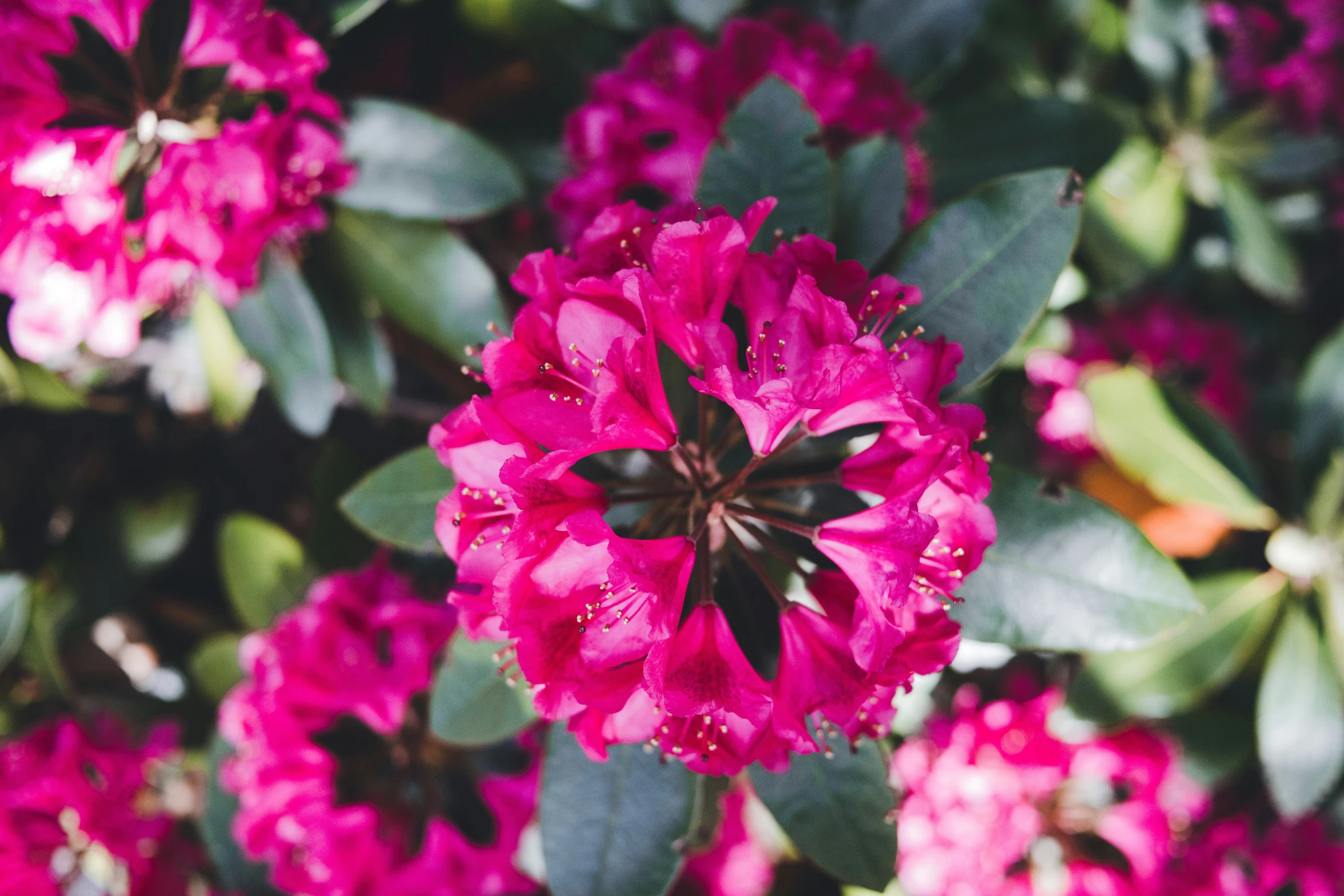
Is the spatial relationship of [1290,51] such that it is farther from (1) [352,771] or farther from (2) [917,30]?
(1) [352,771]

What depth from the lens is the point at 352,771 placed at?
51.6 inches

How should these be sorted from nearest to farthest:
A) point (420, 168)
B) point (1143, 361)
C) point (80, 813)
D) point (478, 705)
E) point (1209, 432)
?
point (478, 705), point (420, 168), point (80, 813), point (1209, 432), point (1143, 361)

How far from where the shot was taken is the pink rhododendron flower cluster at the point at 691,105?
1.08 meters

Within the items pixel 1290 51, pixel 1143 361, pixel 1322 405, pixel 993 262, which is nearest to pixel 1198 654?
pixel 1322 405

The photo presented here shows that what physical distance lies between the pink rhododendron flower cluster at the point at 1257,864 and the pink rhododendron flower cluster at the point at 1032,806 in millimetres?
50

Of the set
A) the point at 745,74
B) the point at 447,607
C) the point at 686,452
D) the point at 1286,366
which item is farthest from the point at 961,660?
the point at 1286,366

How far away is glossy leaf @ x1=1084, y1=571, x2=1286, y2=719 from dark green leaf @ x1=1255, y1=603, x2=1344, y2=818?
2.8 inches

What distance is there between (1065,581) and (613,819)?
0.59 metres

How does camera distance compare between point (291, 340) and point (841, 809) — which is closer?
point (841, 809)

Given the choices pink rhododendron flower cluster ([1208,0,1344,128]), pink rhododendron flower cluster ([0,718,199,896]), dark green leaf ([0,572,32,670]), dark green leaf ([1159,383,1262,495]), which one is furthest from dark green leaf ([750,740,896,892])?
pink rhododendron flower cluster ([1208,0,1344,128])

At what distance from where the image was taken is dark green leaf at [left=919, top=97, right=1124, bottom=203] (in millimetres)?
1281

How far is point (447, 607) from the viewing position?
1290 millimetres

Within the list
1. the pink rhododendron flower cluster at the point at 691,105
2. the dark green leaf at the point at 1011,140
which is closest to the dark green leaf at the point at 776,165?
the pink rhododendron flower cluster at the point at 691,105

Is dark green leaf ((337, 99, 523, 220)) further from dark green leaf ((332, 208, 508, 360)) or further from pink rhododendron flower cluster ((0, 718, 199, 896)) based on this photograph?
pink rhododendron flower cluster ((0, 718, 199, 896))
